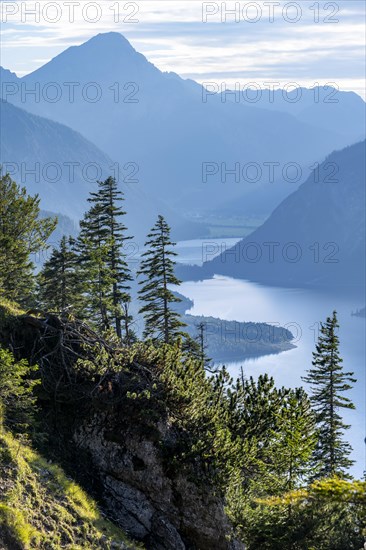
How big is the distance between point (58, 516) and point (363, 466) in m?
140

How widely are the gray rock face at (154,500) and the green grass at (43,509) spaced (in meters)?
1.52

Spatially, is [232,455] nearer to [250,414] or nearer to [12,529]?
[250,414]

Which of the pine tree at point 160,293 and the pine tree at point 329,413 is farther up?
the pine tree at point 160,293

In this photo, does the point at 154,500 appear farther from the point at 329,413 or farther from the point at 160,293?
the point at 160,293

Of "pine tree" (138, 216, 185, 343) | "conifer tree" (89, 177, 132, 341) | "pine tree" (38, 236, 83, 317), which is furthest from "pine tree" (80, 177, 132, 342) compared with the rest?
"pine tree" (138, 216, 185, 343)

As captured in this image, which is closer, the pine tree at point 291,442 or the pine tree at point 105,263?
the pine tree at point 291,442

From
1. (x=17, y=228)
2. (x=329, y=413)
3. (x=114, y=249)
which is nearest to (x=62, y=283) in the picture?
(x=114, y=249)

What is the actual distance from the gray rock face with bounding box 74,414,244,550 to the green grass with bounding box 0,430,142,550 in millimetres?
1518

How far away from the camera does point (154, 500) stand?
22375 millimetres

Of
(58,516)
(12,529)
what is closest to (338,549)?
(58,516)

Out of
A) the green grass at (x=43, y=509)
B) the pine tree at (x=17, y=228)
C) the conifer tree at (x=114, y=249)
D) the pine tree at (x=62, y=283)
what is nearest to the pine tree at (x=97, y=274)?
the conifer tree at (x=114, y=249)

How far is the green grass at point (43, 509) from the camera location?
17.2 m

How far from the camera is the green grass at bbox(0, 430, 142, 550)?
1719 centimetres

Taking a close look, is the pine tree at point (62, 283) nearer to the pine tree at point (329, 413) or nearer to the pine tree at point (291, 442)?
the pine tree at point (329, 413)
